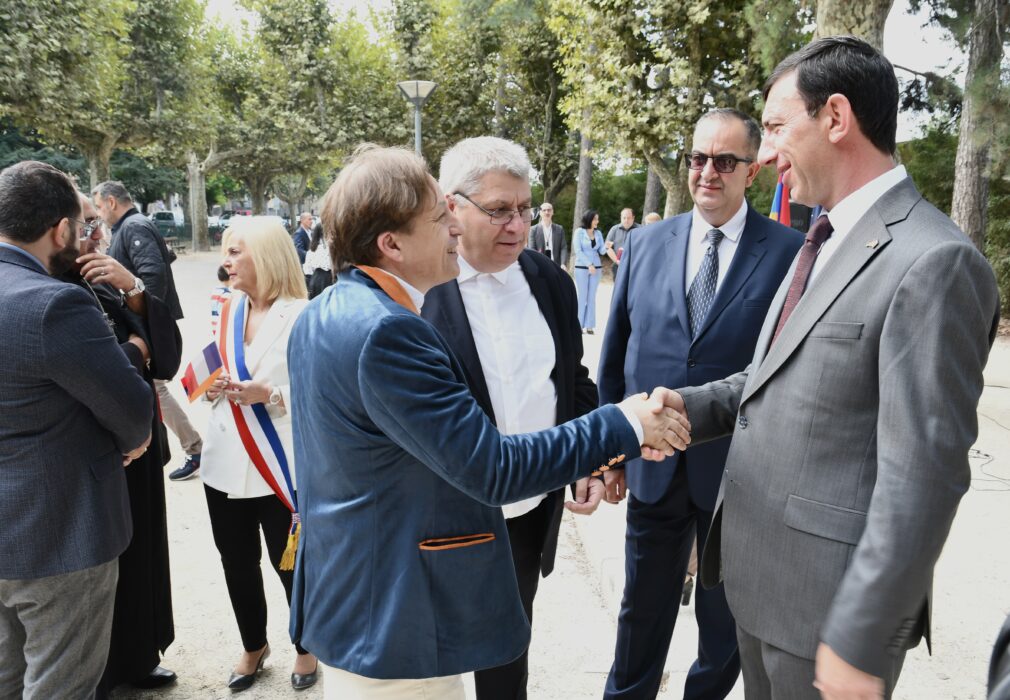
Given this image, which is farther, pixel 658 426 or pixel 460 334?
pixel 460 334

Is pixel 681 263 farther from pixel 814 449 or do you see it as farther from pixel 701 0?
pixel 701 0

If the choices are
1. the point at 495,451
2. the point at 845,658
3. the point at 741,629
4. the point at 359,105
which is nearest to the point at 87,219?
the point at 495,451

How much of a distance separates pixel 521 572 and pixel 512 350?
785mm

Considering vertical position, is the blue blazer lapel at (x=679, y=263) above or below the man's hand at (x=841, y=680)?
above

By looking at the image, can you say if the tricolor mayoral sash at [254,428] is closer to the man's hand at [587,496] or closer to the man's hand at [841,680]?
the man's hand at [587,496]

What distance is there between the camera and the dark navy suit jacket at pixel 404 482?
1.56 metres

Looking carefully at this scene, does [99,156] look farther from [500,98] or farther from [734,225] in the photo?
[734,225]

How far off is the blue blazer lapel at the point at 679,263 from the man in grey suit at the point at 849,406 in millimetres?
748

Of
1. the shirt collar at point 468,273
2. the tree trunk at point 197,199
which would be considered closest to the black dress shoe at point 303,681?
the shirt collar at point 468,273

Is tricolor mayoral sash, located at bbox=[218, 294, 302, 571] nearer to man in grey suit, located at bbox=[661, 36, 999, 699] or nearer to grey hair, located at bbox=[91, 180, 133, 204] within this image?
man in grey suit, located at bbox=[661, 36, 999, 699]

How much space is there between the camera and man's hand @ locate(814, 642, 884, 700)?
1.47 metres

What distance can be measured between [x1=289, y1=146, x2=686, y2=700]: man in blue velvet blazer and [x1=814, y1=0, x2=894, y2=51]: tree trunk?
6.98 meters

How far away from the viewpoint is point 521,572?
8.57 ft

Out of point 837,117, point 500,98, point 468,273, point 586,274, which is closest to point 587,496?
point 468,273
